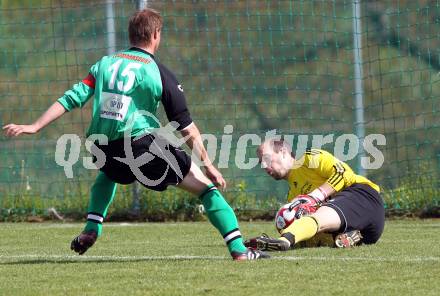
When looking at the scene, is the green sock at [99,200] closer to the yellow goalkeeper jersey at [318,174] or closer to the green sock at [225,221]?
the green sock at [225,221]

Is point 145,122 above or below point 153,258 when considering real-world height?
above

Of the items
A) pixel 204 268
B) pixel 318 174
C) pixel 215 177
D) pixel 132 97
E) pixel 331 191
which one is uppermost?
pixel 132 97

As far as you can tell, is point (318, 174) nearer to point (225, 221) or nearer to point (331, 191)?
point (331, 191)

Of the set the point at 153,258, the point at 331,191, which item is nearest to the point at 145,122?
the point at 153,258

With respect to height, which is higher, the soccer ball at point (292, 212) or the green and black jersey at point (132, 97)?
the green and black jersey at point (132, 97)

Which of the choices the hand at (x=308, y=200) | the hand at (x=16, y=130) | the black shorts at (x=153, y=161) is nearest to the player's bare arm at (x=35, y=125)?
the hand at (x=16, y=130)

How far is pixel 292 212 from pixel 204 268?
1.38 meters

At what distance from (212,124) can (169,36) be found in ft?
4.39

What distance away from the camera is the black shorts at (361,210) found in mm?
7102

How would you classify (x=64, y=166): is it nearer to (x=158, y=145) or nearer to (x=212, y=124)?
(x=212, y=124)

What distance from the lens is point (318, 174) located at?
24.1 ft

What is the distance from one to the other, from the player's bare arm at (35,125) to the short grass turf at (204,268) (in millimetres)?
795

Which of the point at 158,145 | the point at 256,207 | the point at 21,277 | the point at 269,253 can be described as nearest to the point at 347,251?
the point at 269,253

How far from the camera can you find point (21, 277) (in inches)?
226
